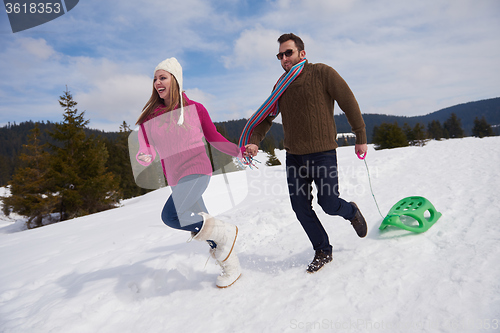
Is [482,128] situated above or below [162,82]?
below

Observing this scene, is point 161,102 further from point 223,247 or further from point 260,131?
point 223,247

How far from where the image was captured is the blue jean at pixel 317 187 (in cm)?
276

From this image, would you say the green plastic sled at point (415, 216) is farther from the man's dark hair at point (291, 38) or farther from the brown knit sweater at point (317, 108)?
the man's dark hair at point (291, 38)

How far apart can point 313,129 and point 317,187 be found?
617mm

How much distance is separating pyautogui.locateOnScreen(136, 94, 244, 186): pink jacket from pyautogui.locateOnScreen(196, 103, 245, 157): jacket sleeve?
30 mm

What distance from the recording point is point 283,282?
105 inches

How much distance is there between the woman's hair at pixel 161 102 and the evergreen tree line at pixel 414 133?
33.5 meters

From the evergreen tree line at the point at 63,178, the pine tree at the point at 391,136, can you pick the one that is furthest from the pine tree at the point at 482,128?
the evergreen tree line at the point at 63,178

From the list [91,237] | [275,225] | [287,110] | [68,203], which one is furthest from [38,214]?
[287,110]

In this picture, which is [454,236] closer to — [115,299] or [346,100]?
[346,100]

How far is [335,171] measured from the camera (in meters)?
2.79

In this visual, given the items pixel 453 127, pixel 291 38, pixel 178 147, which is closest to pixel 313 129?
pixel 291 38

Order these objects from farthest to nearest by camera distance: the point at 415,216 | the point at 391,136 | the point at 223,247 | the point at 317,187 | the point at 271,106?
the point at 391,136, the point at 415,216, the point at 271,106, the point at 317,187, the point at 223,247

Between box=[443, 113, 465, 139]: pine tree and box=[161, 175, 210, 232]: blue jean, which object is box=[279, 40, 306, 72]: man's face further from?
box=[443, 113, 465, 139]: pine tree
